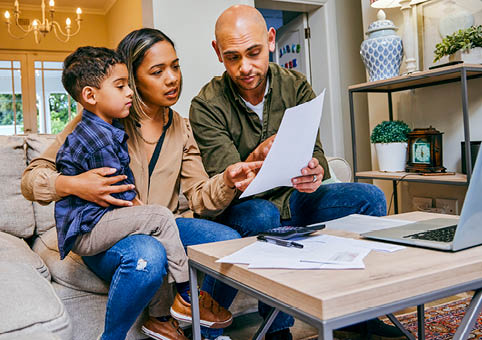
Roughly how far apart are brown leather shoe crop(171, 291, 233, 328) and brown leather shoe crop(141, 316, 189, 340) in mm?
89

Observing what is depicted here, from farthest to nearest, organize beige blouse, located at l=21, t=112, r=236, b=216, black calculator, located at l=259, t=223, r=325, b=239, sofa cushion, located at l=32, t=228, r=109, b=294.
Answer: sofa cushion, located at l=32, t=228, r=109, b=294 → beige blouse, located at l=21, t=112, r=236, b=216 → black calculator, located at l=259, t=223, r=325, b=239

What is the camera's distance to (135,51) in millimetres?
1394

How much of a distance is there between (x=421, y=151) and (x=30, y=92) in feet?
16.3

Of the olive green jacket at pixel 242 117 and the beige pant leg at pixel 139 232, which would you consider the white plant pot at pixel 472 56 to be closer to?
the olive green jacket at pixel 242 117

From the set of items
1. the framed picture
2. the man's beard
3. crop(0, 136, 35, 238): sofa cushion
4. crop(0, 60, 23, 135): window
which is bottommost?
crop(0, 136, 35, 238): sofa cushion

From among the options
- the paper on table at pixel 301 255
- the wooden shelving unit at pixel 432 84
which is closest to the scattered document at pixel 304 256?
the paper on table at pixel 301 255

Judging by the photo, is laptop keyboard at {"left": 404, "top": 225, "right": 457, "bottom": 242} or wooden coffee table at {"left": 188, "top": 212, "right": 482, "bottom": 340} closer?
wooden coffee table at {"left": 188, "top": 212, "right": 482, "bottom": 340}

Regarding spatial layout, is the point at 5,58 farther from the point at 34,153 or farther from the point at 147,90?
the point at 147,90

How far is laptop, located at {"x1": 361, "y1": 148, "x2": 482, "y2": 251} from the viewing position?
73 centimetres

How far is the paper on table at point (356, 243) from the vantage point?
0.84 metres

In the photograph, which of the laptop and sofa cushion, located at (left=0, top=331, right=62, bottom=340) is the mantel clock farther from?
sofa cushion, located at (left=0, top=331, right=62, bottom=340)

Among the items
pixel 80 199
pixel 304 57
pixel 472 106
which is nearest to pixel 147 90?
pixel 80 199

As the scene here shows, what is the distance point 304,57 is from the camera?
393 cm

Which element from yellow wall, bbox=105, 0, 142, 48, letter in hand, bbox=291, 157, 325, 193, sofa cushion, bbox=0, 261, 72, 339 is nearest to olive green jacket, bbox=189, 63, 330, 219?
letter in hand, bbox=291, 157, 325, 193
